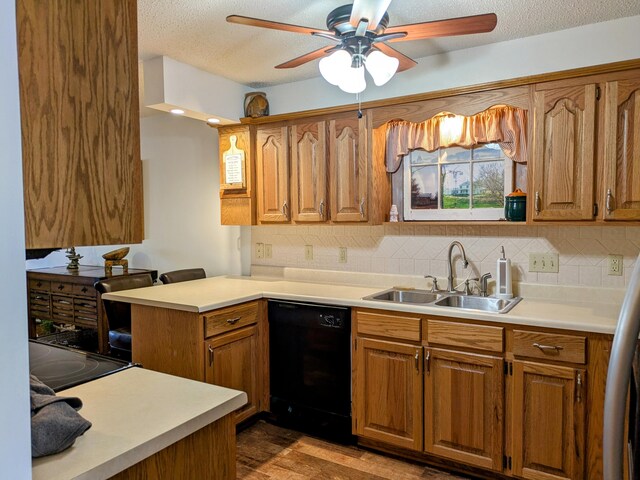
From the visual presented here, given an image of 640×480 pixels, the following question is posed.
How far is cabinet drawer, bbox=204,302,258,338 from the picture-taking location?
2.66m

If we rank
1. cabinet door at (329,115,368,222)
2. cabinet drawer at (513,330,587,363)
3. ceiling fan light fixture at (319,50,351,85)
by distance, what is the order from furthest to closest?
cabinet door at (329,115,368,222), cabinet drawer at (513,330,587,363), ceiling fan light fixture at (319,50,351,85)

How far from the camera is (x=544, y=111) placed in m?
2.46

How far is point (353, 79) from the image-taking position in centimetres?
215

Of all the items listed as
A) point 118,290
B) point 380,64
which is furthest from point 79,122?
point 118,290

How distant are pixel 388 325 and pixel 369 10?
163cm

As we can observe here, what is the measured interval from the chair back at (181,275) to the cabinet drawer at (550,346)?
248 centimetres

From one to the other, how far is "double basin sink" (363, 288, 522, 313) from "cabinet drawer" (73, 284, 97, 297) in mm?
2818

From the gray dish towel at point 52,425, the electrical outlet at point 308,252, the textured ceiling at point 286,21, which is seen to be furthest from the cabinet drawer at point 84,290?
the gray dish towel at point 52,425

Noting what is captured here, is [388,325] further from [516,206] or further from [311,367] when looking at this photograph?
[516,206]

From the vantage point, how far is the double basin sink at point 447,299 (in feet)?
8.74

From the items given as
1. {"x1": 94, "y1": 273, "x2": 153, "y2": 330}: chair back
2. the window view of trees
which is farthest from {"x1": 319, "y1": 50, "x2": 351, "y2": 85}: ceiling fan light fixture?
{"x1": 94, "y1": 273, "x2": 153, "y2": 330}: chair back

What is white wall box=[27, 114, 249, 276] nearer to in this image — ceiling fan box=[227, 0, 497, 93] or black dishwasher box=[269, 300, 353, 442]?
black dishwasher box=[269, 300, 353, 442]

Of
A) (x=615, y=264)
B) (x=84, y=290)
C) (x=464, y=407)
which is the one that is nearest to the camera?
(x=464, y=407)

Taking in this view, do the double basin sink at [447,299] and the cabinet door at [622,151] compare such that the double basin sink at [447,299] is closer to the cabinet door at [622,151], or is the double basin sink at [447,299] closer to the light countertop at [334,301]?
the light countertop at [334,301]
